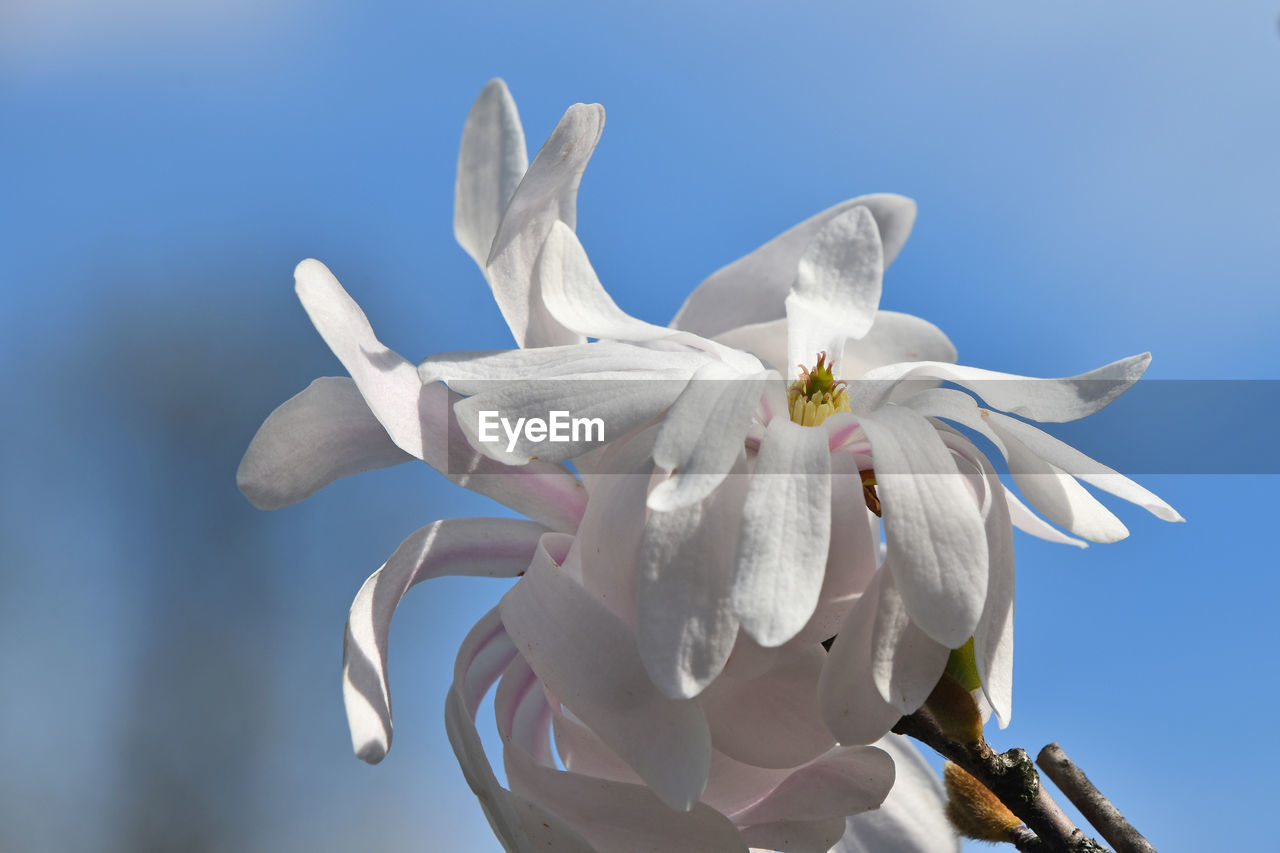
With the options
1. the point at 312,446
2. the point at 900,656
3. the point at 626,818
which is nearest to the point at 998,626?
the point at 900,656

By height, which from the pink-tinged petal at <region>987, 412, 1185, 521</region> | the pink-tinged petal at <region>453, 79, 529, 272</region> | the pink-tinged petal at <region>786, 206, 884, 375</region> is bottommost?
the pink-tinged petal at <region>987, 412, 1185, 521</region>

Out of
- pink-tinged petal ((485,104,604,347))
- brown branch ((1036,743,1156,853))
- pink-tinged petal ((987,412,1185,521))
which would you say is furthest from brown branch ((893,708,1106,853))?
pink-tinged petal ((485,104,604,347))

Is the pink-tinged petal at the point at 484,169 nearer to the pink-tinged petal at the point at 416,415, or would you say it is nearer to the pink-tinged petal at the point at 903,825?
the pink-tinged petal at the point at 416,415

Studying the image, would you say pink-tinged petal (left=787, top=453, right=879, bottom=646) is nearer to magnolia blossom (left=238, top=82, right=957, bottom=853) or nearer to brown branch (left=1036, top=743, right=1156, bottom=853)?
magnolia blossom (left=238, top=82, right=957, bottom=853)

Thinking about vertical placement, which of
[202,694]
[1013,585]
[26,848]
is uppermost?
[1013,585]

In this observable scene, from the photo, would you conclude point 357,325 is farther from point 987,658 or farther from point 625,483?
point 987,658

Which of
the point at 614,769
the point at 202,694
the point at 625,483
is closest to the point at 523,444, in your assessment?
the point at 625,483
